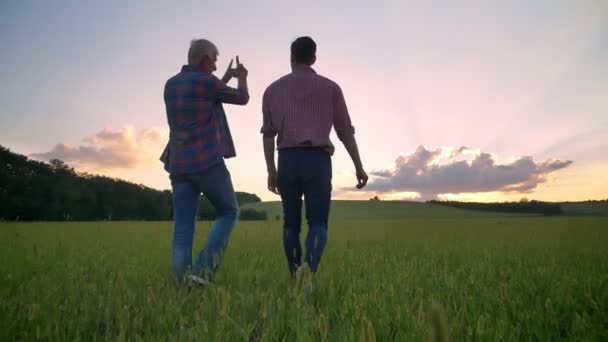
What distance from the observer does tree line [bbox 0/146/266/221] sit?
28.8 metres

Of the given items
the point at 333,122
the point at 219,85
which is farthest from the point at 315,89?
the point at 219,85

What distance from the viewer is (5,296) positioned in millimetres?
3406

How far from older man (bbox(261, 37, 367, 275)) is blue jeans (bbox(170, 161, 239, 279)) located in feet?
1.91

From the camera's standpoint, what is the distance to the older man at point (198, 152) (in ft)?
13.0

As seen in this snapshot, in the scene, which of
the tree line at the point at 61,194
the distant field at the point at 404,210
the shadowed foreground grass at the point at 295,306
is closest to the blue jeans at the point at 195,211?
the shadowed foreground grass at the point at 295,306

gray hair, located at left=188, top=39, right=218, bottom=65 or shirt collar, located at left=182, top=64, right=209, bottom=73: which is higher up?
gray hair, located at left=188, top=39, right=218, bottom=65

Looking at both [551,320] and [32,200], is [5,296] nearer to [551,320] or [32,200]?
[551,320]

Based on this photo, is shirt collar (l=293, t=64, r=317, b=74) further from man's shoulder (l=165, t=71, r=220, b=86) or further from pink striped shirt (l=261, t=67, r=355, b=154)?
man's shoulder (l=165, t=71, r=220, b=86)

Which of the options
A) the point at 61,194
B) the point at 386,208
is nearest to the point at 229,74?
the point at 61,194

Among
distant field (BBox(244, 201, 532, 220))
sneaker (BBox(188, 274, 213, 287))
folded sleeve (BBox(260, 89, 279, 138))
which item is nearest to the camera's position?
sneaker (BBox(188, 274, 213, 287))

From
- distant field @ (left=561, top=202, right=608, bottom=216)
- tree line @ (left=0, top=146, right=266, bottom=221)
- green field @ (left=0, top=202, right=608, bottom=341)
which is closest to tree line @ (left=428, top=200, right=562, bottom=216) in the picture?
distant field @ (left=561, top=202, right=608, bottom=216)

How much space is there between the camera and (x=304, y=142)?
4062 millimetres

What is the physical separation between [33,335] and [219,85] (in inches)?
101

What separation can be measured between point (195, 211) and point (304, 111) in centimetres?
150
